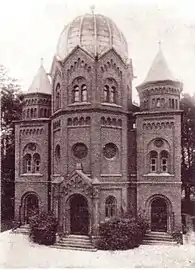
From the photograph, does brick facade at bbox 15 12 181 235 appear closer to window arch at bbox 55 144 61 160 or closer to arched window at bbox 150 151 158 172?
window arch at bbox 55 144 61 160

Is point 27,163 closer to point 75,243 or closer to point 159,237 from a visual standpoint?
point 75,243

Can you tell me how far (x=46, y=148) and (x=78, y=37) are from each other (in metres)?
6.36

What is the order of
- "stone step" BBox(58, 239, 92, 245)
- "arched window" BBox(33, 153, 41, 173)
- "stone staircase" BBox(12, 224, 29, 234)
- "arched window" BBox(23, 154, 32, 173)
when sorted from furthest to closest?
"arched window" BBox(23, 154, 32, 173) → "arched window" BBox(33, 153, 41, 173) → "stone staircase" BBox(12, 224, 29, 234) → "stone step" BBox(58, 239, 92, 245)

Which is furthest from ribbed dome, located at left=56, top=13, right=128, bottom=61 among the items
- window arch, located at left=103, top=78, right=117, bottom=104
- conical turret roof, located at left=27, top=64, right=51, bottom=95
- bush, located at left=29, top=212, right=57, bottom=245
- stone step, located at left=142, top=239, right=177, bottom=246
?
stone step, located at left=142, top=239, right=177, bottom=246

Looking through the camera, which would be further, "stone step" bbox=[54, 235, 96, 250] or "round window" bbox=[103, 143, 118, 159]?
"round window" bbox=[103, 143, 118, 159]

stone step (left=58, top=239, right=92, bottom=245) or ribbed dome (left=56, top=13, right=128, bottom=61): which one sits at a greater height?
ribbed dome (left=56, top=13, right=128, bottom=61)

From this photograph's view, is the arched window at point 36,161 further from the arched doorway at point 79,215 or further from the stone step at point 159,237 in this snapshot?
the stone step at point 159,237

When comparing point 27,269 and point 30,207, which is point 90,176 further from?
point 27,269

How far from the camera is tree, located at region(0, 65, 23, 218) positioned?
25.5 m

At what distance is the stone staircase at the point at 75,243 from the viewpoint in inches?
763

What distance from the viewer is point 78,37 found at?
21531 millimetres

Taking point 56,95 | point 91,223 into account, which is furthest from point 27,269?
point 56,95

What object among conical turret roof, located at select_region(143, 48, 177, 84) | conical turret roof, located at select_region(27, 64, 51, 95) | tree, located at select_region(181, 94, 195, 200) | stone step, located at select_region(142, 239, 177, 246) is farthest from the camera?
tree, located at select_region(181, 94, 195, 200)

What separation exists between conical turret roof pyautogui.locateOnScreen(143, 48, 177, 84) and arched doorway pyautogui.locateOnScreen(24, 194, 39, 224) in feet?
29.5
